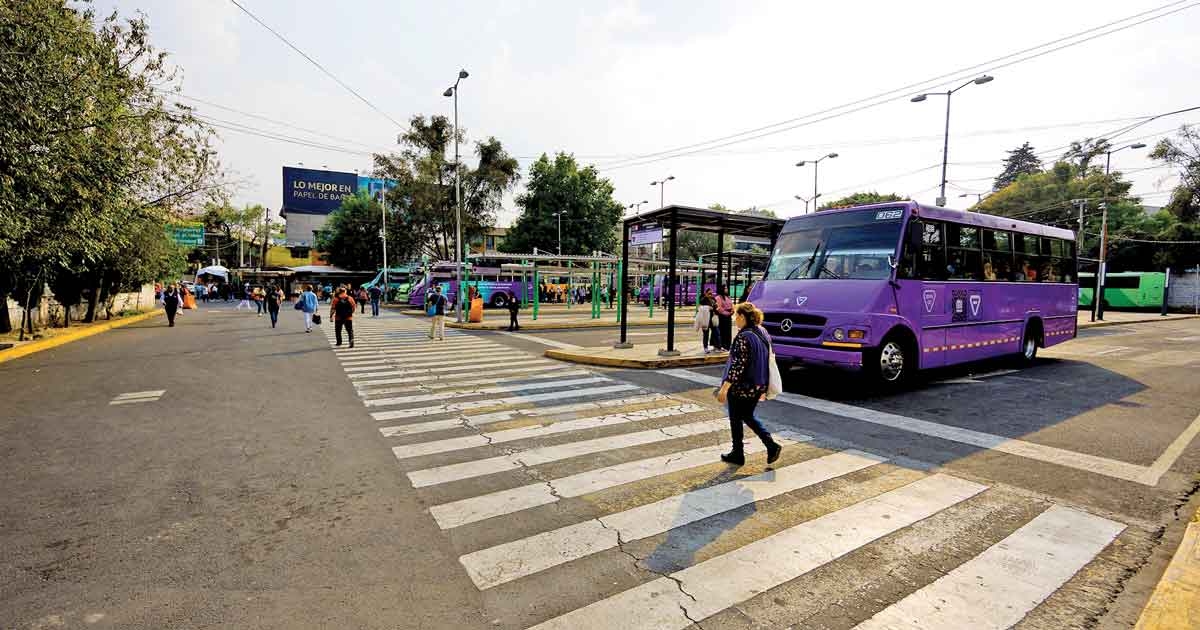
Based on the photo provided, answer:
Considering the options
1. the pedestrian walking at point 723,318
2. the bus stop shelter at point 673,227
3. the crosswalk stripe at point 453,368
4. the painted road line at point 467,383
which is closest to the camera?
the painted road line at point 467,383

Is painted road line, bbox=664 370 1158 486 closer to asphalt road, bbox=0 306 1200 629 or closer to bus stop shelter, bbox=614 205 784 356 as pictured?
asphalt road, bbox=0 306 1200 629

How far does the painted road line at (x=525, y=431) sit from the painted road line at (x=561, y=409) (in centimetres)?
49

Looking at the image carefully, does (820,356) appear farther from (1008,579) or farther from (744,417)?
(1008,579)

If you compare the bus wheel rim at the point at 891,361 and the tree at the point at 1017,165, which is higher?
the tree at the point at 1017,165

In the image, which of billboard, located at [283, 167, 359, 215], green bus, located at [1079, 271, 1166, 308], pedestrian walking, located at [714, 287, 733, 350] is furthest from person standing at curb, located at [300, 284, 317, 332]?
billboard, located at [283, 167, 359, 215]

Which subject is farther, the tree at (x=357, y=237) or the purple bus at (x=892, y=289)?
the tree at (x=357, y=237)

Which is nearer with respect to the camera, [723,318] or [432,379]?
[432,379]

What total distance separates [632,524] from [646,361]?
301 inches

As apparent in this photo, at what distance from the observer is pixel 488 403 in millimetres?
7930

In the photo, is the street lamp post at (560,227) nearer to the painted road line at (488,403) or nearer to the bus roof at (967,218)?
the bus roof at (967,218)

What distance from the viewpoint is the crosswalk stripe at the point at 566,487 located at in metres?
4.13

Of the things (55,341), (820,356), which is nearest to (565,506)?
(820,356)

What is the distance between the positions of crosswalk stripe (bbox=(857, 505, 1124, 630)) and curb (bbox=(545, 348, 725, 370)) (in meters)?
7.68

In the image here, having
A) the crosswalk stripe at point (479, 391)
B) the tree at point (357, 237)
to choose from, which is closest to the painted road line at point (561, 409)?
A: the crosswalk stripe at point (479, 391)
